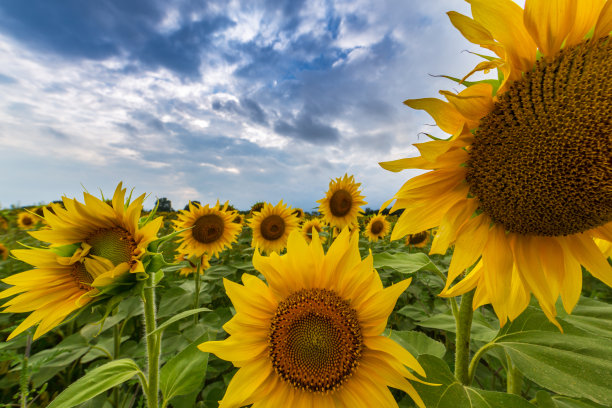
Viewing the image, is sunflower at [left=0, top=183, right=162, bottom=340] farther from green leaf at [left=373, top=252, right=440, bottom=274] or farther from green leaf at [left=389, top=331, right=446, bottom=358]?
green leaf at [left=389, top=331, right=446, bottom=358]

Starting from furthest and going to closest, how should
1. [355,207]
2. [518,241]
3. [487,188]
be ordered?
[355,207], [518,241], [487,188]

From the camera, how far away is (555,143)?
3.20ft

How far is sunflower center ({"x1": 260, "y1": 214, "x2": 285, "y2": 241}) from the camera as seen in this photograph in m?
5.66

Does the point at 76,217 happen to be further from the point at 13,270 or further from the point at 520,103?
the point at 13,270

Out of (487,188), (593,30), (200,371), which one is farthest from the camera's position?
(200,371)

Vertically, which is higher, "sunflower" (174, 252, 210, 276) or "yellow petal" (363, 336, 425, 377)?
"yellow petal" (363, 336, 425, 377)

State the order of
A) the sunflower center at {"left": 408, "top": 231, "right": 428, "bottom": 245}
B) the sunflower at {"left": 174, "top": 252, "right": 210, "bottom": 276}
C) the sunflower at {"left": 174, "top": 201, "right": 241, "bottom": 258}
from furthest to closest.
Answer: the sunflower center at {"left": 408, "top": 231, "right": 428, "bottom": 245} → the sunflower at {"left": 174, "top": 252, "right": 210, "bottom": 276} → the sunflower at {"left": 174, "top": 201, "right": 241, "bottom": 258}

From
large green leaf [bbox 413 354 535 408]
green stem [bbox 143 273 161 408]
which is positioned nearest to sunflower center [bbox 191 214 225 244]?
green stem [bbox 143 273 161 408]

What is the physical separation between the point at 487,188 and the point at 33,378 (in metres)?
3.61

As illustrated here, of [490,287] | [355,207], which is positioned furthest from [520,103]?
[355,207]

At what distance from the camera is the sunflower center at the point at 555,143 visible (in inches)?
37.3

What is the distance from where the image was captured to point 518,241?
1.28 m

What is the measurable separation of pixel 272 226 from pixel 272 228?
0.04 meters

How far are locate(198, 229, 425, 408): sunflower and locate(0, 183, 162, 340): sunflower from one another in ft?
2.23
